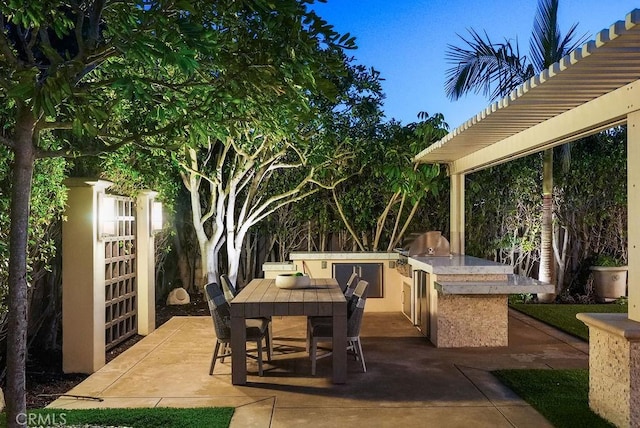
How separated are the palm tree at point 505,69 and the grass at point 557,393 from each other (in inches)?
196

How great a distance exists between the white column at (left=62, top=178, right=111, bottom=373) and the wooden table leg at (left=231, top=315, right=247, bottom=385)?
1595 mm

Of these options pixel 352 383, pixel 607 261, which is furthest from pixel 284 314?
pixel 607 261

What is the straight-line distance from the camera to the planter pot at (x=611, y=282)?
34.1 feet

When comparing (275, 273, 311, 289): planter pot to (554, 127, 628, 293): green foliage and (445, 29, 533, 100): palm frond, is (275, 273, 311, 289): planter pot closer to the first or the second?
(445, 29, 533, 100): palm frond

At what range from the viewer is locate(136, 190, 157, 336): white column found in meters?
7.43

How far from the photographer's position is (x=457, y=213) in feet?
27.6

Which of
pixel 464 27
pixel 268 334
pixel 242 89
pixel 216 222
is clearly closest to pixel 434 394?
pixel 268 334

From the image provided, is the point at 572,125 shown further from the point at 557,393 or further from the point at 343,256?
the point at 343,256

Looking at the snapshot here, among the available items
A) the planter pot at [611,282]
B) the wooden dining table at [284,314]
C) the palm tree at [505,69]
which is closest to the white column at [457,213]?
the palm tree at [505,69]

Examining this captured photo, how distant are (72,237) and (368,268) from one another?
4588mm

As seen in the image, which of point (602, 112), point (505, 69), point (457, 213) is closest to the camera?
point (602, 112)

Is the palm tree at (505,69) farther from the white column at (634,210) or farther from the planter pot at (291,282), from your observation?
the white column at (634,210)

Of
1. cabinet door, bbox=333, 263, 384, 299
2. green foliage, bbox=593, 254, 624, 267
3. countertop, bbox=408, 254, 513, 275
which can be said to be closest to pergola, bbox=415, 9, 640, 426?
countertop, bbox=408, 254, 513, 275

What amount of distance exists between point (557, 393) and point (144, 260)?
509 cm
